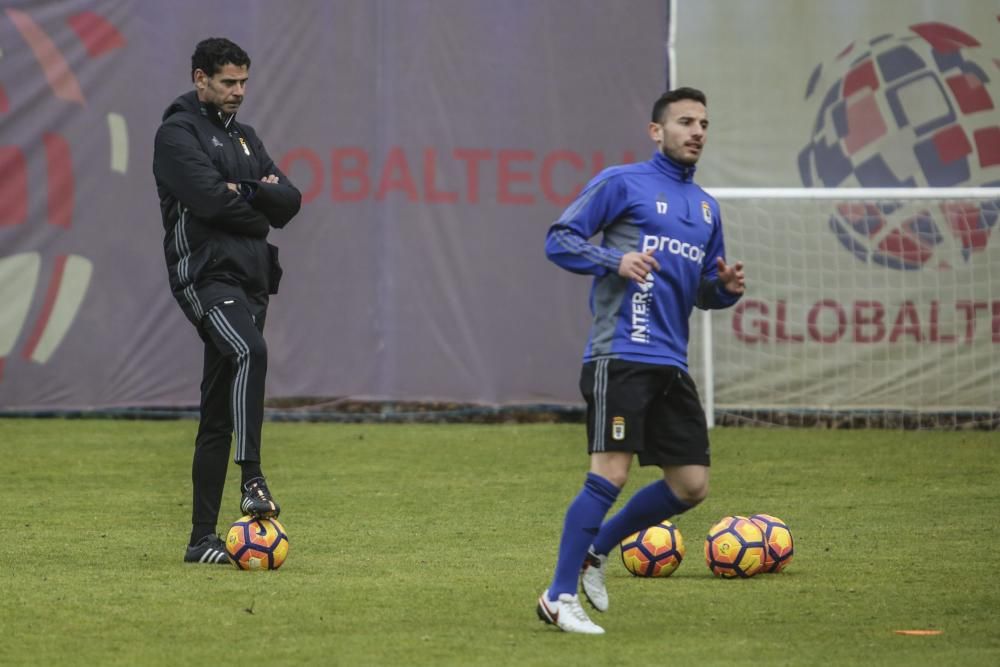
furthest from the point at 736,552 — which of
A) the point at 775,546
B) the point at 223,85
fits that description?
the point at 223,85

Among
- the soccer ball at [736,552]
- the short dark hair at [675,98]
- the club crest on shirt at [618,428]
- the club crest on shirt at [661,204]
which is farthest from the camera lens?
the soccer ball at [736,552]

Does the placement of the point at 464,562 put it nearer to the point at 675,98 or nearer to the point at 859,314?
the point at 675,98

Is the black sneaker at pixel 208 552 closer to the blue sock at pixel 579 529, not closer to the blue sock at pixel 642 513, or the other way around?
the blue sock at pixel 642 513

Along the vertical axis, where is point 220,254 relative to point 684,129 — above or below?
below

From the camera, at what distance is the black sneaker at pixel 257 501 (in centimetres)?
678

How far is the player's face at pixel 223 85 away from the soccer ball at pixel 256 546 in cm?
176

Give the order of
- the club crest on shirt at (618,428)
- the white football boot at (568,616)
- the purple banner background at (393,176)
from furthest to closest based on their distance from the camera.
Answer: the purple banner background at (393,176) < the club crest on shirt at (618,428) < the white football boot at (568,616)

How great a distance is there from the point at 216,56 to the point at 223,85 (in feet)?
0.46

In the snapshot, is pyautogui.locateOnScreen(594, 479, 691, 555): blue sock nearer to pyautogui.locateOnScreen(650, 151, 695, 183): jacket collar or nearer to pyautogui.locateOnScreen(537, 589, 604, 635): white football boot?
pyautogui.locateOnScreen(537, 589, 604, 635): white football boot

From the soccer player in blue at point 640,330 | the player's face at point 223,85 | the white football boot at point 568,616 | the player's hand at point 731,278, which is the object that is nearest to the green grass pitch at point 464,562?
the white football boot at point 568,616

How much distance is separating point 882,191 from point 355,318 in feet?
13.9

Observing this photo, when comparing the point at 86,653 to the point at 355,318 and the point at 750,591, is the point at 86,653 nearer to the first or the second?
the point at 750,591

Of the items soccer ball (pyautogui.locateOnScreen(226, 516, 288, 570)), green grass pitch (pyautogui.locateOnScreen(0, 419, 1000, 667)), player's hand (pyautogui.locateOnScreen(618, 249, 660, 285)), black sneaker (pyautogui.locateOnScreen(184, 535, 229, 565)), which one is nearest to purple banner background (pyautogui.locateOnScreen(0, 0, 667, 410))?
green grass pitch (pyautogui.locateOnScreen(0, 419, 1000, 667))

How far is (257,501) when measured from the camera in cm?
679
